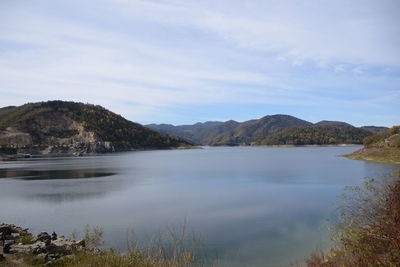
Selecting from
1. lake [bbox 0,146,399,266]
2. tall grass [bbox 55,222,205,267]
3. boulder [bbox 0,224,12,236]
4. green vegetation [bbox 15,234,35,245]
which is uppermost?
tall grass [bbox 55,222,205,267]

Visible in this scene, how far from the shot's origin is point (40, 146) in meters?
154

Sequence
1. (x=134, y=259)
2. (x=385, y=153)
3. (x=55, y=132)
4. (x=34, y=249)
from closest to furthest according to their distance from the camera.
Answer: (x=134, y=259) → (x=34, y=249) → (x=385, y=153) → (x=55, y=132)

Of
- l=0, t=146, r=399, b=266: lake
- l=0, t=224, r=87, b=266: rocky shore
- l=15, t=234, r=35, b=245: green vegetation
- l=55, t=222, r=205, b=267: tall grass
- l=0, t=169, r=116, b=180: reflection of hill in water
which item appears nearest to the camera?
l=55, t=222, r=205, b=267: tall grass

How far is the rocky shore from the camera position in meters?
10.4

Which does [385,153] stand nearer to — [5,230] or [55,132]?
[5,230]

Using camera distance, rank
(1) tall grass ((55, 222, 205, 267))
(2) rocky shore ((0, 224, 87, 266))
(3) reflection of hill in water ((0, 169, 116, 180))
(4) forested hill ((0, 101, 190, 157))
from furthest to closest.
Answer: (4) forested hill ((0, 101, 190, 157)), (3) reflection of hill in water ((0, 169, 116, 180)), (2) rocky shore ((0, 224, 87, 266)), (1) tall grass ((55, 222, 205, 267))

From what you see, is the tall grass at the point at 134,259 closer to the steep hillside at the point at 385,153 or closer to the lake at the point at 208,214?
the lake at the point at 208,214

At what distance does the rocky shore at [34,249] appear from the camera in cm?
1045

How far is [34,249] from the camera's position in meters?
11.7

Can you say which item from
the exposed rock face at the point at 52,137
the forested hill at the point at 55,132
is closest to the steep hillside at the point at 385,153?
the exposed rock face at the point at 52,137

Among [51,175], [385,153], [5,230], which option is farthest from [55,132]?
[5,230]

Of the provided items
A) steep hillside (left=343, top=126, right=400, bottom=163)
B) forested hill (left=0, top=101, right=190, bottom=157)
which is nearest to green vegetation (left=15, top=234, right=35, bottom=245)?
steep hillside (left=343, top=126, right=400, bottom=163)

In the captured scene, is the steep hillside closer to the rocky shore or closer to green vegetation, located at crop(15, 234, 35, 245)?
the rocky shore

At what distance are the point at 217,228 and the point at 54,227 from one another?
34.6 feet
